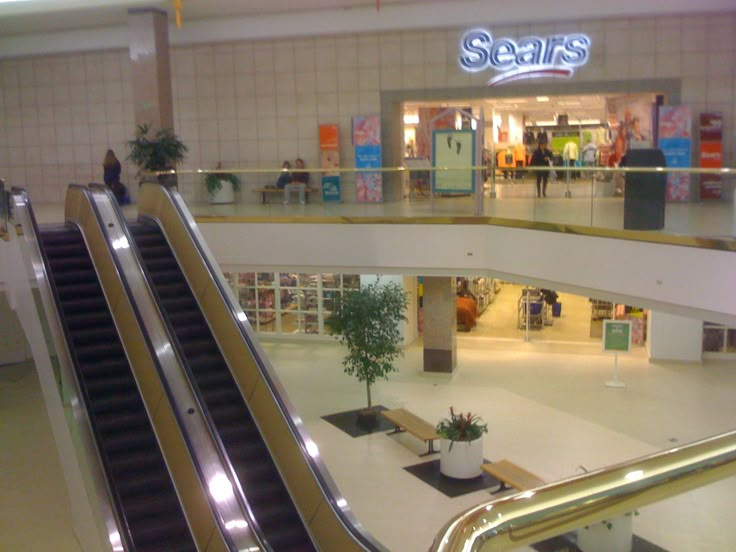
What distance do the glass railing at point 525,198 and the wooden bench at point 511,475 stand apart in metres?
3.94

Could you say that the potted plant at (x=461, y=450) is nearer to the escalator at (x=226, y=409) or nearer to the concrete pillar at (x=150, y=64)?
the escalator at (x=226, y=409)

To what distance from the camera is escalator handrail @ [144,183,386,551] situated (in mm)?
7375

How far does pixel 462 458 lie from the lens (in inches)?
491

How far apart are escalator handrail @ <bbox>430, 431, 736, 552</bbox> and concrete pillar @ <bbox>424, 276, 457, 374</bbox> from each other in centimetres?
1695

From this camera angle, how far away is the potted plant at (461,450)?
1245 cm

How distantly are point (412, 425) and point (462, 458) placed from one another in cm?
183

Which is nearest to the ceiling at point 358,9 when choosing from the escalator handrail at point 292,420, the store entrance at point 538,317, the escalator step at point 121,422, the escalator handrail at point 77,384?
the store entrance at point 538,317

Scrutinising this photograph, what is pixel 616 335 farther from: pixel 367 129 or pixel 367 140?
pixel 367 129

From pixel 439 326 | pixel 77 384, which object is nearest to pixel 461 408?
pixel 439 326

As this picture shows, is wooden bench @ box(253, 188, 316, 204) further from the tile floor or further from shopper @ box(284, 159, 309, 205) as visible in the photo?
the tile floor

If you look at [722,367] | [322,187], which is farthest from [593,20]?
[722,367]

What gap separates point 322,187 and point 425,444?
5.65 meters

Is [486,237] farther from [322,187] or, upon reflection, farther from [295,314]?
[295,314]

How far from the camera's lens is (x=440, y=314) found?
18391mm
